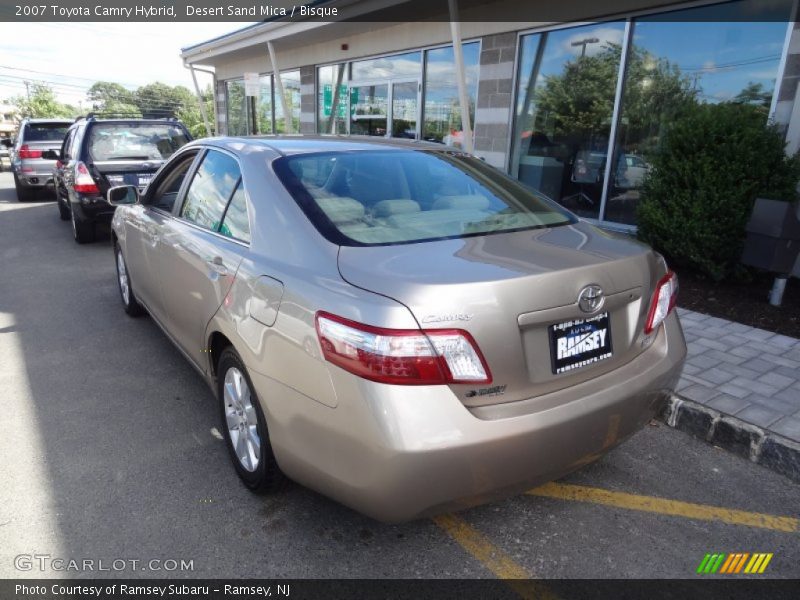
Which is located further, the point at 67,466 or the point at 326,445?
the point at 67,466

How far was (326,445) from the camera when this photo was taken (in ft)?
6.57

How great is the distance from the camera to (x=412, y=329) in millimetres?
1822

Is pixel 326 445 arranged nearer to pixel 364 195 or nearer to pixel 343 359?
pixel 343 359

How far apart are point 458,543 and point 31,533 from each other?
181cm

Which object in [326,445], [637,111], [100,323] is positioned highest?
[637,111]

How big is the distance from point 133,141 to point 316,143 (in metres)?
6.49

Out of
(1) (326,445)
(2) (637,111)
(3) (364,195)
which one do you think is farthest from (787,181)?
Answer: (1) (326,445)

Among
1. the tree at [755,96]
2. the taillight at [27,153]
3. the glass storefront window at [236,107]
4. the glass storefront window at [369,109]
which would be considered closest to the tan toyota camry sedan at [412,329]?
the tree at [755,96]

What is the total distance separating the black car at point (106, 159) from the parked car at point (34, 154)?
490 centimetres

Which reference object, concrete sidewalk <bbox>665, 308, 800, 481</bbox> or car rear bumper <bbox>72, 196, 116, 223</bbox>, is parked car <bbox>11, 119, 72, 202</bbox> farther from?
concrete sidewalk <bbox>665, 308, 800, 481</bbox>

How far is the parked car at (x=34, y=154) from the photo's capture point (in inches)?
500

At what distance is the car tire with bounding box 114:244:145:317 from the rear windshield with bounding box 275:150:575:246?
290cm

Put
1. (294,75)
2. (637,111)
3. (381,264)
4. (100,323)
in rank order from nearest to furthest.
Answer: (381,264) < (100,323) < (637,111) < (294,75)

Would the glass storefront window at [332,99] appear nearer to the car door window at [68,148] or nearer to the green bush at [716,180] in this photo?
the car door window at [68,148]
